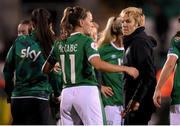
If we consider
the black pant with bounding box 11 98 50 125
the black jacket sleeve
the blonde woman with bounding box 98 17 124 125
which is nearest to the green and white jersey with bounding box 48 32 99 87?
the black jacket sleeve

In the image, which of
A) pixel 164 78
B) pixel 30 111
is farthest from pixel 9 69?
pixel 164 78

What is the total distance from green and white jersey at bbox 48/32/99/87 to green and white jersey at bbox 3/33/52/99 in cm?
88

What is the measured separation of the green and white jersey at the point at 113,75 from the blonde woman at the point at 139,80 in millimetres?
1052

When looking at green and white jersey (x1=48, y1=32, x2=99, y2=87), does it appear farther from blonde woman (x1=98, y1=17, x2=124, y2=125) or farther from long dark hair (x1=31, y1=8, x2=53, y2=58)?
blonde woman (x1=98, y1=17, x2=124, y2=125)

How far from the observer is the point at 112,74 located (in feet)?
30.0

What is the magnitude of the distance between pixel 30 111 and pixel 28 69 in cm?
48

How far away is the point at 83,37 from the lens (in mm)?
7488

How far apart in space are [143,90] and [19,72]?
60.2 inches

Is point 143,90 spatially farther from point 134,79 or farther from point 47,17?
point 47,17

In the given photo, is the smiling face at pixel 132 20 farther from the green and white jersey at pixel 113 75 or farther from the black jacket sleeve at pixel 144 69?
the green and white jersey at pixel 113 75

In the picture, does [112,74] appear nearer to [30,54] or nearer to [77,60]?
[30,54]

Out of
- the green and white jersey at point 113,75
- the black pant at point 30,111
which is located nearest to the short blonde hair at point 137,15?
the green and white jersey at point 113,75

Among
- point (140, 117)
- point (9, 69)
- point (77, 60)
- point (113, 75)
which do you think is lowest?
point (140, 117)

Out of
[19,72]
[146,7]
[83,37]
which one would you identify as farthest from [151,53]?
[146,7]
